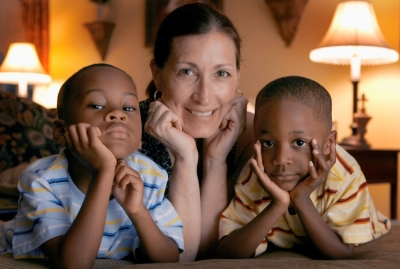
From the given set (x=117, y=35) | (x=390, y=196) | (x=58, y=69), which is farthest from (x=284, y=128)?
(x=58, y=69)

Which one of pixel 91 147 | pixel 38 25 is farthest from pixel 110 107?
pixel 38 25

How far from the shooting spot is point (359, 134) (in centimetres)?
320

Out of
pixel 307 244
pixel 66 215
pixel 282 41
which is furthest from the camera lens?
pixel 282 41

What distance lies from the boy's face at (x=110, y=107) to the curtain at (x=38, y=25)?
455cm

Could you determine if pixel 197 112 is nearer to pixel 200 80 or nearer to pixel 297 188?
pixel 200 80

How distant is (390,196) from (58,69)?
11.6 ft

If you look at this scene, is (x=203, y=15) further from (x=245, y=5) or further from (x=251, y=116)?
(x=245, y=5)

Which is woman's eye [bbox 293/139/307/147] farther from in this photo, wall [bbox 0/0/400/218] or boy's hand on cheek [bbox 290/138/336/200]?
wall [bbox 0/0/400/218]

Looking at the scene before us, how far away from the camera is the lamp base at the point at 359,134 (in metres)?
3.15

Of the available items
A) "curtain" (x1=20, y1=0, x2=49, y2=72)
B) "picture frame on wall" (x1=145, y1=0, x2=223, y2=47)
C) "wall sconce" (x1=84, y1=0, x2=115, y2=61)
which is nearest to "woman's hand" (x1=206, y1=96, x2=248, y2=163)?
"picture frame on wall" (x1=145, y1=0, x2=223, y2=47)

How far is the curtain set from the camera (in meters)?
5.50

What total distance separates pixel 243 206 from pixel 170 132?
27 centimetres

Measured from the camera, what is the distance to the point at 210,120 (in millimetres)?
1469

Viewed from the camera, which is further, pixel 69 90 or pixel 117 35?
pixel 117 35
